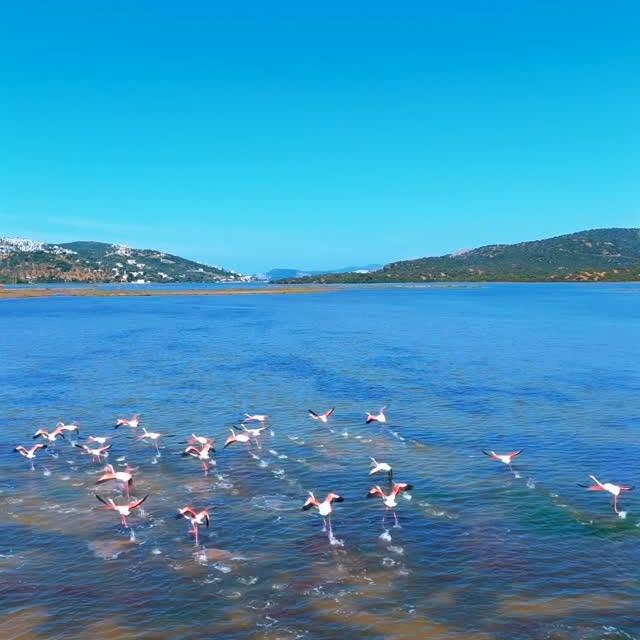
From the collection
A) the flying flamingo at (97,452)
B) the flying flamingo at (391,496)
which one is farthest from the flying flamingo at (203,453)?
the flying flamingo at (391,496)

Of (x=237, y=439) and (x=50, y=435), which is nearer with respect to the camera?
(x=237, y=439)

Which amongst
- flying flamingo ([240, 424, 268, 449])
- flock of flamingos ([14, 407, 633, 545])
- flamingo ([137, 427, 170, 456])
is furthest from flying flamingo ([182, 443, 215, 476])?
flying flamingo ([240, 424, 268, 449])

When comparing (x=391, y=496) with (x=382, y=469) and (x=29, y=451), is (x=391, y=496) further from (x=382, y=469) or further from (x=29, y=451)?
(x=29, y=451)

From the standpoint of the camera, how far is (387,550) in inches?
691

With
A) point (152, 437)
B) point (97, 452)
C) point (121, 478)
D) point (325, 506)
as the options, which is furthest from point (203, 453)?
point (325, 506)

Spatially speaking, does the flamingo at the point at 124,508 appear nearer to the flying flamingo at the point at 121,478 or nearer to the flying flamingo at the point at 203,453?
the flying flamingo at the point at 121,478

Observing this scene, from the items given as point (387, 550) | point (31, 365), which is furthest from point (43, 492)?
point (31, 365)

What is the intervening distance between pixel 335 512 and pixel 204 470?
635 cm

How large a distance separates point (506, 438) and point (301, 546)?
13436 mm

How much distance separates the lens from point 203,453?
2436cm

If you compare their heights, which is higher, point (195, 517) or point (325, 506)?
point (325, 506)

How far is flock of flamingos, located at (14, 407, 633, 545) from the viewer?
62.4 feet

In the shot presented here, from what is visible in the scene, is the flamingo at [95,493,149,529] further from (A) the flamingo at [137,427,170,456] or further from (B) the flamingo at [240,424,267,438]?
(B) the flamingo at [240,424,267,438]

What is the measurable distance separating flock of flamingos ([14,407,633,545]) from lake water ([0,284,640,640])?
369 mm
